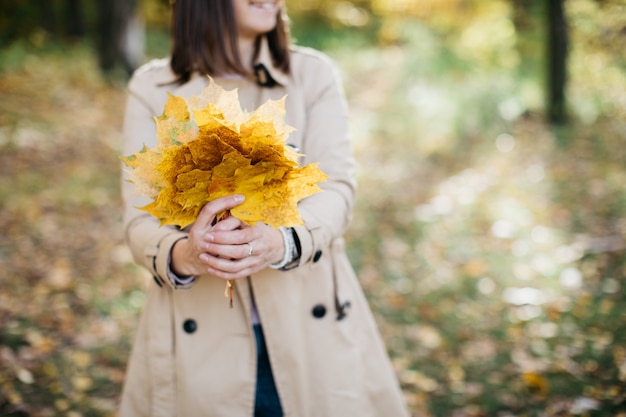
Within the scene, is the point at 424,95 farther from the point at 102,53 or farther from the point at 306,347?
the point at 306,347

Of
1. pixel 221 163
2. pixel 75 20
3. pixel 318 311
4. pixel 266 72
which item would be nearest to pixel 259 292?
pixel 318 311

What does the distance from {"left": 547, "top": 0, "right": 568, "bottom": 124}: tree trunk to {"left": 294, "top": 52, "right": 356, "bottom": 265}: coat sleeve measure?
294 inches

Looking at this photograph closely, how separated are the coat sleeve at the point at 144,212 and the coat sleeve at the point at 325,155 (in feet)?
1.36

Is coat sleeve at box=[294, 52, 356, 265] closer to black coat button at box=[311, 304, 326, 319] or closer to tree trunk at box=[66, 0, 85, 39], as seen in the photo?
black coat button at box=[311, 304, 326, 319]

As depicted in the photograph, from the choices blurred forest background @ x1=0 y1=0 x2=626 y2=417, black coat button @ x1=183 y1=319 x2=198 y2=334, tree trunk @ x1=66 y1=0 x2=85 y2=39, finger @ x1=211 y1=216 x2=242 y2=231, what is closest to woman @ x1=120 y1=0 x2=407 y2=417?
black coat button @ x1=183 y1=319 x2=198 y2=334

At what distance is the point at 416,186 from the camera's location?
23.9 feet

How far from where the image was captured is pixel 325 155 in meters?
2.04

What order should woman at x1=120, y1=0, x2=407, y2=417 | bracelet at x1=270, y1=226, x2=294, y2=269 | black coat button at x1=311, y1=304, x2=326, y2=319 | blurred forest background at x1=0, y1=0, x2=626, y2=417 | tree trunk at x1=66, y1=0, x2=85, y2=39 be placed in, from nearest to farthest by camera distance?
bracelet at x1=270, y1=226, x2=294, y2=269
woman at x1=120, y1=0, x2=407, y2=417
black coat button at x1=311, y1=304, x2=326, y2=319
blurred forest background at x1=0, y1=0, x2=626, y2=417
tree trunk at x1=66, y1=0, x2=85, y2=39

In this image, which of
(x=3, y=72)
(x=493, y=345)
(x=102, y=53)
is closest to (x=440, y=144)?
(x=493, y=345)

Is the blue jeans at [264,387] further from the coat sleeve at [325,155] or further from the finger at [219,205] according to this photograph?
the finger at [219,205]

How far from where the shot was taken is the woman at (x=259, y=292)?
6.24 ft

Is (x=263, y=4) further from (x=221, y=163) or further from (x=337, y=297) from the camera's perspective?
(x=337, y=297)

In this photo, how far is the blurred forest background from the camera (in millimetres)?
3791

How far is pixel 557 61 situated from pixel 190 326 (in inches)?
326
